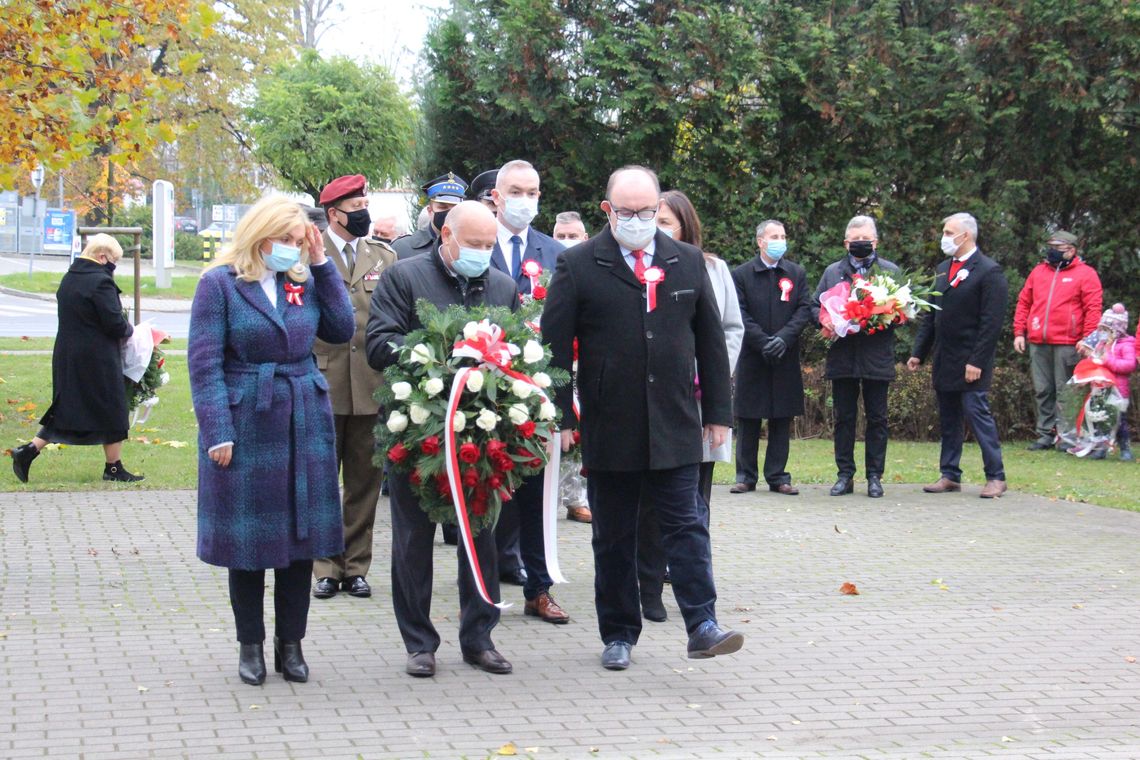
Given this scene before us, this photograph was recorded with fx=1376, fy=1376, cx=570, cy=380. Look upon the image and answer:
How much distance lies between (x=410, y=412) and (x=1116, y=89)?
38.6 ft

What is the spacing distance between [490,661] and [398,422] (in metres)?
1.18

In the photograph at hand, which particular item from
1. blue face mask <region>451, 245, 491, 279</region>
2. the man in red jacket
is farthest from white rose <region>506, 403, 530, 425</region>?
the man in red jacket

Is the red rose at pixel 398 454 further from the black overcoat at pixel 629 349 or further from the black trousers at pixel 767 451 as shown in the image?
the black trousers at pixel 767 451

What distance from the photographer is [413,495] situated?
612 cm

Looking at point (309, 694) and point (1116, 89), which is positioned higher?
point (1116, 89)

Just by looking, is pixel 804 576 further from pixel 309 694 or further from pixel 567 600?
pixel 309 694

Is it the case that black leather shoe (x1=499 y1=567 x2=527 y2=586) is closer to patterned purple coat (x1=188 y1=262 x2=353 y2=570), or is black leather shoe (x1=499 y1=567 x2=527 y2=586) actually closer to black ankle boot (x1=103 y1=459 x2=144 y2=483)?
patterned purple coat (x1=188 y1=262 x2=353 y2=570)

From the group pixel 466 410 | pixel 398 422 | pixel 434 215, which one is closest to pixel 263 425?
pixel 398 422

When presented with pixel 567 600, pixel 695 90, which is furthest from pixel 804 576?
pixel 695 90

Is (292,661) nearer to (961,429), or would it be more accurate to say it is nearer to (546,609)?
(546,609)

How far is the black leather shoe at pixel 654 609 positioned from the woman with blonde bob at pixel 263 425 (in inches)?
77.2

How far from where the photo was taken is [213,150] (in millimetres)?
42469

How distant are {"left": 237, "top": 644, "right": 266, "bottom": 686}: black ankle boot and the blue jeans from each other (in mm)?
7288

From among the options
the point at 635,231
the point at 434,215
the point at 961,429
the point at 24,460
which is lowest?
the point at 24,460
